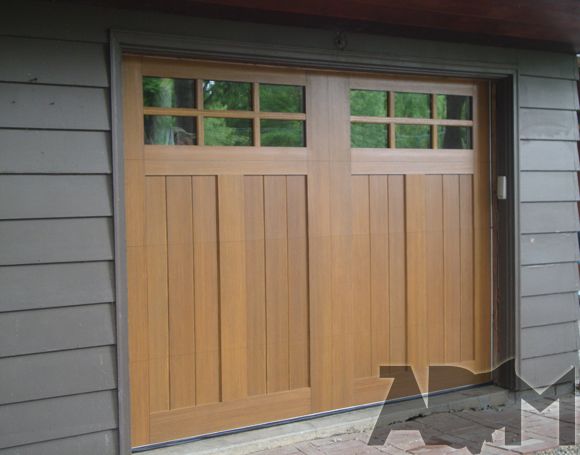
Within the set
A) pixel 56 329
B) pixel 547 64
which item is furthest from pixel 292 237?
pixel 547 64

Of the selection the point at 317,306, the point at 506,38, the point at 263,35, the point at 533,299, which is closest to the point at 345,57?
the point at 263,35

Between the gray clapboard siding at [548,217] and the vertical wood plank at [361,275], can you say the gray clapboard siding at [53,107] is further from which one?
the gray clapboard siding at [548,217]

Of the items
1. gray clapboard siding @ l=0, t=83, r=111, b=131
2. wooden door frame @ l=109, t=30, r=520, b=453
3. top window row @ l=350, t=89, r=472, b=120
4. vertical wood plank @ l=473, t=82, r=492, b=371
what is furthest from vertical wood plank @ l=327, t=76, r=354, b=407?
gray clapboard siding @ l=0, t=83, r=111, b=131

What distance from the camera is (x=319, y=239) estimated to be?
368 cm

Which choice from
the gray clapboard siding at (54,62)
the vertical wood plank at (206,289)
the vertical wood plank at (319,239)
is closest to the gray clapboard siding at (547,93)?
the vertical wood plank at (319,239)

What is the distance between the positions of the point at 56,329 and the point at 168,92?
1.18 metres

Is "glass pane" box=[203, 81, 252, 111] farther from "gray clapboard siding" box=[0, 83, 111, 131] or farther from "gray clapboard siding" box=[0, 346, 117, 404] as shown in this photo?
"gray clapboard siding" box=[0, 346, 117, 404]

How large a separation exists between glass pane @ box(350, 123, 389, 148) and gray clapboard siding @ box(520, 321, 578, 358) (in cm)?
142

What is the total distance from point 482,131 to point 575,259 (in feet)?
3.26

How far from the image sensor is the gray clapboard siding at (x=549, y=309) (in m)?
4.18

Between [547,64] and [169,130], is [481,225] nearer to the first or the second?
[547,64]

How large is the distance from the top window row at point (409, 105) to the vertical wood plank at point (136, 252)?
1.20m

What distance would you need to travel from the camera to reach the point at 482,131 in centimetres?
420

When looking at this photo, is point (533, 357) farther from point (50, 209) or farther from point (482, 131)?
point (50, 209)
